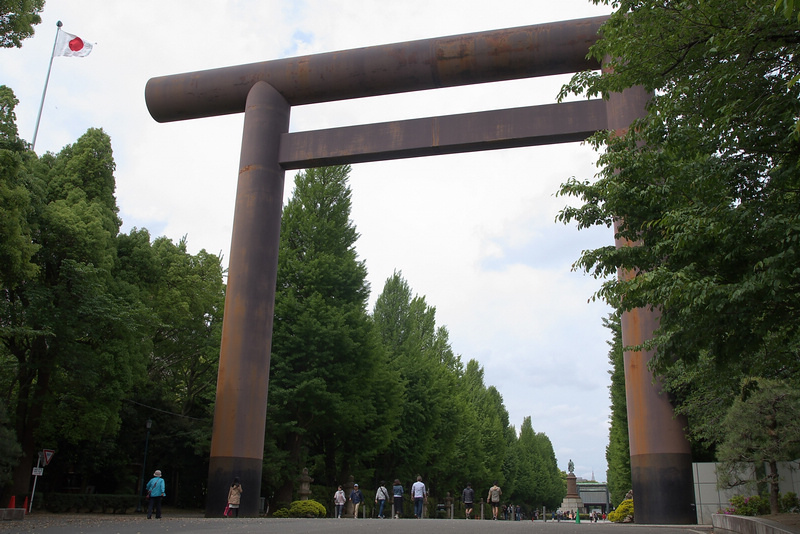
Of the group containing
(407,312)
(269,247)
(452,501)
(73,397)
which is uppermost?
(407,312)

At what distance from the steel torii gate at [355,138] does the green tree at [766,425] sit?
130 cm

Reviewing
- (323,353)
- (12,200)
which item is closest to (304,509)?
(323,353)

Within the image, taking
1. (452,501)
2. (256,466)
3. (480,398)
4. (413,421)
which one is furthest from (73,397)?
(480,398)

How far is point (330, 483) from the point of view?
1259 inches

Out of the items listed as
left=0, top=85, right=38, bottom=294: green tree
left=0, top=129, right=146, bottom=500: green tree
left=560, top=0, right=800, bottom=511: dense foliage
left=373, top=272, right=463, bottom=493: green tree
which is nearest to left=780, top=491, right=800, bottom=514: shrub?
left=560, top=0, right=800, bottom=511: dense foliage

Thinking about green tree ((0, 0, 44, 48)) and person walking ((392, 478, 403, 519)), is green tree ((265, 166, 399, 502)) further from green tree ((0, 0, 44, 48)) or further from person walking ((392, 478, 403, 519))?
green tree ((0, 0, 44, 48))

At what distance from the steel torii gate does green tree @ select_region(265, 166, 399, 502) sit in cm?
639

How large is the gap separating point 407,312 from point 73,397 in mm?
22197

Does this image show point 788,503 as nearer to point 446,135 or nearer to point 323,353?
point 446,135

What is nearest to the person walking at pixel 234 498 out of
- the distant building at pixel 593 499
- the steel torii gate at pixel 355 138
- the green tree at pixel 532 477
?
the steel torii gate at pixel 355 138

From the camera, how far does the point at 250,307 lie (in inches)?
808

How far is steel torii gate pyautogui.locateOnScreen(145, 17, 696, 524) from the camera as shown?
1816 centimetres

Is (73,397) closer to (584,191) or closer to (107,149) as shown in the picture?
(107,149)

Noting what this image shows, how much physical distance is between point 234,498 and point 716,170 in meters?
14.8
